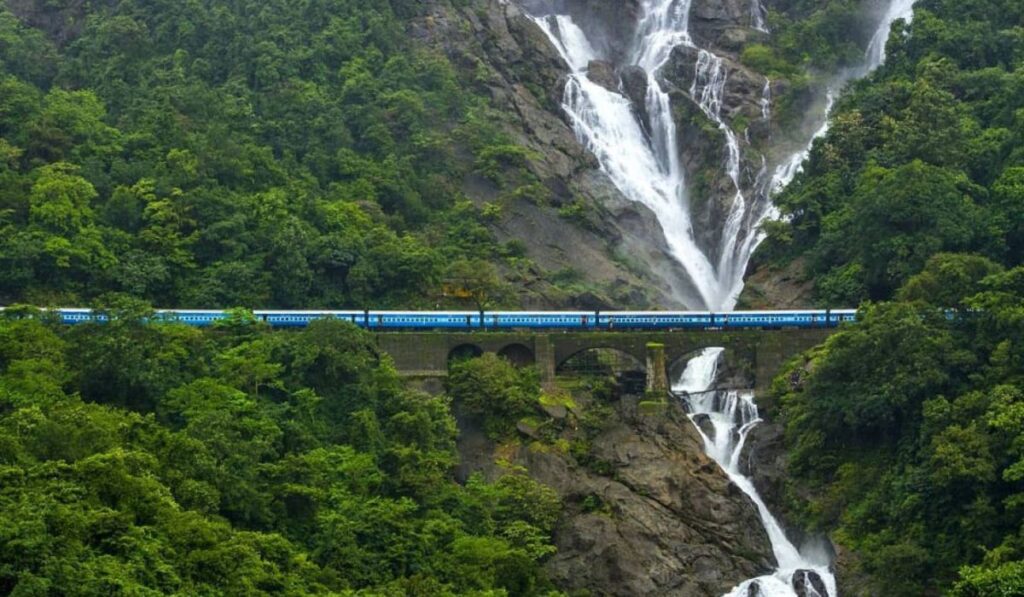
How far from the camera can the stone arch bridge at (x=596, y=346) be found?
271 ft

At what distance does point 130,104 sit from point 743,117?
3312 cm

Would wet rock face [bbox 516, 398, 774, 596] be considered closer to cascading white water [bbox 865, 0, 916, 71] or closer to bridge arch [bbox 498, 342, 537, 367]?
bridge arch [bbox 498, 342, 537, 367]

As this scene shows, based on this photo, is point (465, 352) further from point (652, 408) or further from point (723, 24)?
point (723, 24)

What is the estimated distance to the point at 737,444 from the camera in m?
81.8

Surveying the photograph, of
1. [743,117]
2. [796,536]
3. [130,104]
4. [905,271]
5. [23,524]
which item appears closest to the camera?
[23,524]

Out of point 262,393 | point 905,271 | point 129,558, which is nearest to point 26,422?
point 129,558

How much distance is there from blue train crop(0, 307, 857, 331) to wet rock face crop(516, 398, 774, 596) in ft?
18.0

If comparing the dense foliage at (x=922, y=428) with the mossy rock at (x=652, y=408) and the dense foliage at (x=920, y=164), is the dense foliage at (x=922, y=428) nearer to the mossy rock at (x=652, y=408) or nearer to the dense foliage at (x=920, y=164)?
the dense foliage at (x=920, y=164)

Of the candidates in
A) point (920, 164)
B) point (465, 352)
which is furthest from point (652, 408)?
point (920, 164)

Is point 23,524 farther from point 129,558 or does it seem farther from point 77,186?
point 77,186

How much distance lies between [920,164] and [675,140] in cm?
2274

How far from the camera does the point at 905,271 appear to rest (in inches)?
3317

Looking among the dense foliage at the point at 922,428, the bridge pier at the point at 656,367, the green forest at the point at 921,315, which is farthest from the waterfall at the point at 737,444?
the bridge pier at the point at 656,367

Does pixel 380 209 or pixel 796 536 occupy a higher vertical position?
pixel 380 209
